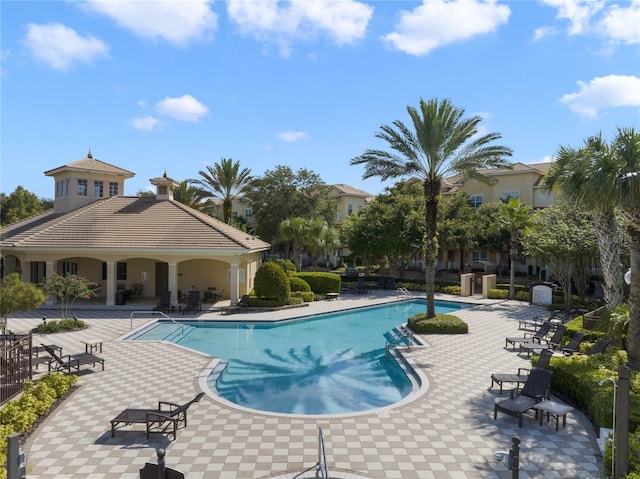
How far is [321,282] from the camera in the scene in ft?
105

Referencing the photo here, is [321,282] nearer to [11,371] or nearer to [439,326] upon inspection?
[439,326]

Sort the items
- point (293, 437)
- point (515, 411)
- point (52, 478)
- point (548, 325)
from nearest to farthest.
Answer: point (52, 478) < point (293, 437) < point (515, 411) < point (548, 325)

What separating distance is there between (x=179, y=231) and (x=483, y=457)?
2271cm

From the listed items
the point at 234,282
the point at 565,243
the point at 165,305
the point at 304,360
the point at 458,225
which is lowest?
the point at 304,360

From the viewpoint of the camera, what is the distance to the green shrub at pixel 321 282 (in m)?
32.0

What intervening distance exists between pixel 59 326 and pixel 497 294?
2688 cm

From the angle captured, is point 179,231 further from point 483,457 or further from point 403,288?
point 483,457

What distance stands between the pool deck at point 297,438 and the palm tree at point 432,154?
870cm

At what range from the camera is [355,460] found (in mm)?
8383

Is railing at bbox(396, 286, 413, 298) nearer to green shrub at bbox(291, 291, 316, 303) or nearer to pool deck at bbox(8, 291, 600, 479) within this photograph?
green shrub at bbox(291, 291, 316, 303)

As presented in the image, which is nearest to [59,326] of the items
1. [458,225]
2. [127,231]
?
[127,231]

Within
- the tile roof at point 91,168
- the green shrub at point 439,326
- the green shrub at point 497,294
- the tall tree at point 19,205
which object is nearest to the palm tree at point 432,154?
the green shrub at point 439,326

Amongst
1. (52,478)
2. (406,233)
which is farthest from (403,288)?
(52,478)

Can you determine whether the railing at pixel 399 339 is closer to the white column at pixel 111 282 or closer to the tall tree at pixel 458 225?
the white column at pixel 111 282
